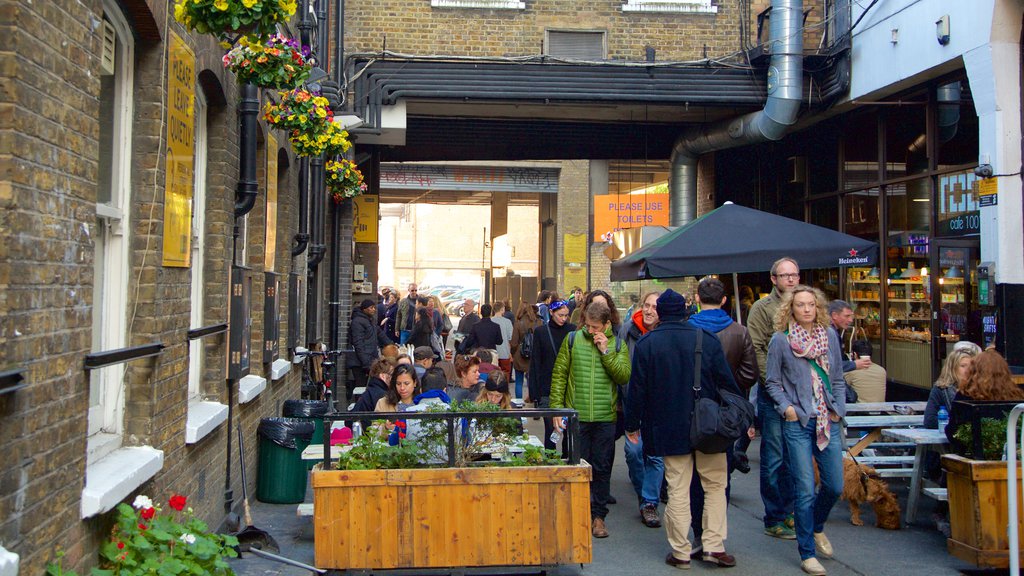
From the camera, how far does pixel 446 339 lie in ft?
83.1

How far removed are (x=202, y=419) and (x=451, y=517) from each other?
6.42ft

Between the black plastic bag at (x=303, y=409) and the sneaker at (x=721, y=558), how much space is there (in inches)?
175

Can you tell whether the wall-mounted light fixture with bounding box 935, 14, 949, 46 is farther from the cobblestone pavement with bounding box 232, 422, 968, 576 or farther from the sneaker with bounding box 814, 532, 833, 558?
the sneaker with bounding box 814, 532, 833, 558

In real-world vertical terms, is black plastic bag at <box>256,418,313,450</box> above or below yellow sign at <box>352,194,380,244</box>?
below

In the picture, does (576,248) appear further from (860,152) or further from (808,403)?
(808,403)

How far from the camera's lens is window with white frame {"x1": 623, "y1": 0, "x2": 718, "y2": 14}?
48.6ft

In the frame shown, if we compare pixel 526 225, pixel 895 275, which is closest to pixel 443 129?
pixel 895 275

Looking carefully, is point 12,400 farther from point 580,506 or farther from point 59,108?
point 580,506

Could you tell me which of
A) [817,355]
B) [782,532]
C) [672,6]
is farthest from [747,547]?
[672,6]

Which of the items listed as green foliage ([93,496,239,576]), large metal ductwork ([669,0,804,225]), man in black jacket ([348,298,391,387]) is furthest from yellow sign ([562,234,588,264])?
green foliage ([93,496,239,576])

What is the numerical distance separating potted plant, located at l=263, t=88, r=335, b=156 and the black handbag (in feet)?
13.5

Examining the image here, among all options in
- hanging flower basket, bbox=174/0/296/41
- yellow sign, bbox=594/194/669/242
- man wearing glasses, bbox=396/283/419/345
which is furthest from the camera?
man wearing glasses, bbox=396/283/419/345

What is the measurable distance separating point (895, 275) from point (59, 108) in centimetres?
1207

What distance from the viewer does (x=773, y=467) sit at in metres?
7.31
